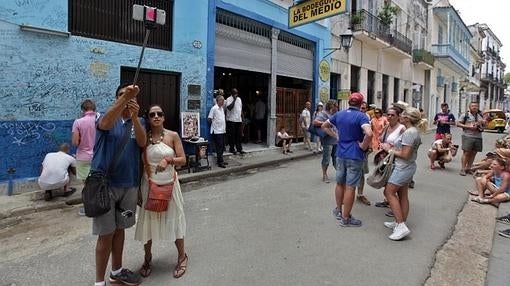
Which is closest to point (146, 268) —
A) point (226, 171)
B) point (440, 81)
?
point (226, 171)

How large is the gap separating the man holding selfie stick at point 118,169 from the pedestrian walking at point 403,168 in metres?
3.08

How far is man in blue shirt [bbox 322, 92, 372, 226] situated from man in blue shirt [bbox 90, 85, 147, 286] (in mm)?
2837

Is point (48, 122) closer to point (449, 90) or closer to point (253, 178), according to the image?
point (253, 178)

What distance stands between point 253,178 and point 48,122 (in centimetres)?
414

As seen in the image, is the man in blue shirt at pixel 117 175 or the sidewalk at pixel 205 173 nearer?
the man in blue shirt at pixel 117 175

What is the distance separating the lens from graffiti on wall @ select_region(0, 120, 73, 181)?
22.5ft

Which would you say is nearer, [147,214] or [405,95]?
[147,214]

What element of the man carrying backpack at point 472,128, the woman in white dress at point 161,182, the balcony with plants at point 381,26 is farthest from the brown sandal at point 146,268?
the balcony with plants at point 381,26

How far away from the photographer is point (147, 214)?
372 centimetres

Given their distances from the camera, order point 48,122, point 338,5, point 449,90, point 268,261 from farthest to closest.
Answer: point 449,90, point 338,5, point 48,122, point 268,261

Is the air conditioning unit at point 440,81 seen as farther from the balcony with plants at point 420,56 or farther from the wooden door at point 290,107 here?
the wooden door at point 290,107

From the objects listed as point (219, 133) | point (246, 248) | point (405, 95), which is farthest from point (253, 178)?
point (405, 95)

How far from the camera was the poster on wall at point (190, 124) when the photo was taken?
31.3 feet

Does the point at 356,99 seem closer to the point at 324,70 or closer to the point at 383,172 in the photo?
the point at 383,172
